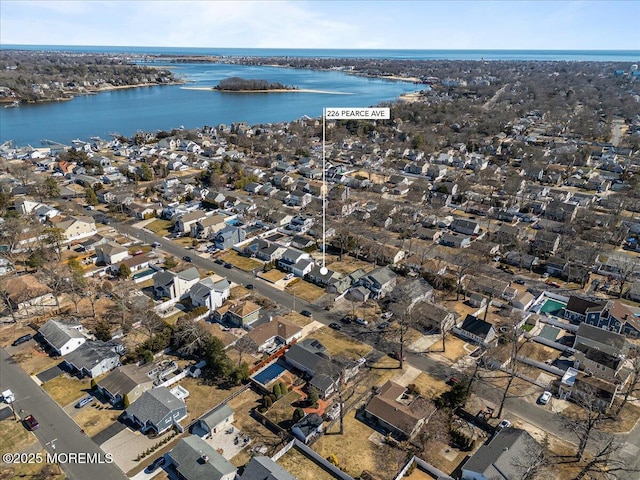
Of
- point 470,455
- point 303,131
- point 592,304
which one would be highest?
point 303,131

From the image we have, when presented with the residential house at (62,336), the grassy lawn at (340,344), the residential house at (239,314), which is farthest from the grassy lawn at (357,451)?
the residential house at (62,336)

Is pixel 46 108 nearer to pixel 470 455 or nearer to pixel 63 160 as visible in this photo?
pixel 63 160

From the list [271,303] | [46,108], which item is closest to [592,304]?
[271,303]

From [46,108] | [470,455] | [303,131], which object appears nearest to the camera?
[470,455]

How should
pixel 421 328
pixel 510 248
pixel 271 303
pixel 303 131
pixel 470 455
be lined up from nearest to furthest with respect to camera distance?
1. pixel 470 455
2. pixel 421 328
3. pixel 271 303
4. pixel 510 248
5. pixel 303 131

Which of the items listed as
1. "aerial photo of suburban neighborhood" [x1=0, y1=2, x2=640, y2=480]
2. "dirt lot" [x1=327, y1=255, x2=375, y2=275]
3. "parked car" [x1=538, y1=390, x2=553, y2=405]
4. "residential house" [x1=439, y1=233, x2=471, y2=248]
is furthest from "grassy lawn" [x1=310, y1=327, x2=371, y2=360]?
"residential house" [x1=439, y1=233, x2=471, y2=248]

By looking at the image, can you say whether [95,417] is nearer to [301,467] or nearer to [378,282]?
[301,467]

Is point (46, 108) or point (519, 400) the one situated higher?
point (46, 108)
